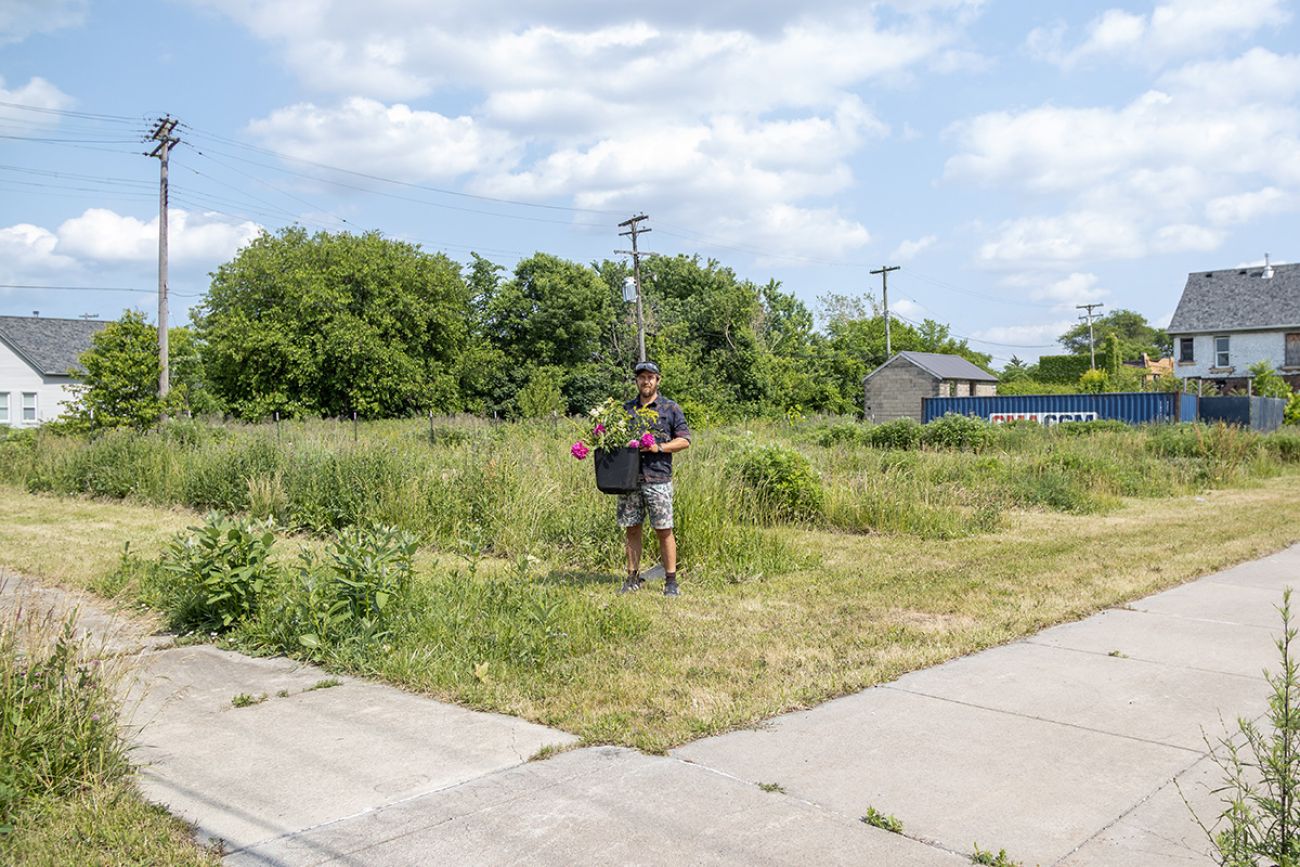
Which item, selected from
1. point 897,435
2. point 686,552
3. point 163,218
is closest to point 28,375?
point 163,218

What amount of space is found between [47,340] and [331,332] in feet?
72.1

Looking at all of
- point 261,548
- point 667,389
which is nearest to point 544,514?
point 261,548

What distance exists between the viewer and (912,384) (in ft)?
169

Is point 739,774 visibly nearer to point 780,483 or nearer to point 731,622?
point 731,622

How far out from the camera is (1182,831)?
3494 mm

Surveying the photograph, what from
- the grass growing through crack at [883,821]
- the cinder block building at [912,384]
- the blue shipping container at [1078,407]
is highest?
the cinder block building at [912,384]

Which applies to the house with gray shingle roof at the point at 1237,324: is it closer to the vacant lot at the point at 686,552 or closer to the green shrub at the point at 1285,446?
the green shrub at the point at 1285,446

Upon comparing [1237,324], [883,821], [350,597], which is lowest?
[883,821]

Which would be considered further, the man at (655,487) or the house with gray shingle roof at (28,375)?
the house with gray shingle roof at (28,375)

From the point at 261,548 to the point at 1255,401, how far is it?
104ft

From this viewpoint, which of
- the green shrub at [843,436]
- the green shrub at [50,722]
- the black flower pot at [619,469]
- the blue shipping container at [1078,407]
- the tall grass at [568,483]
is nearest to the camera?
the green shrub at [50,722]

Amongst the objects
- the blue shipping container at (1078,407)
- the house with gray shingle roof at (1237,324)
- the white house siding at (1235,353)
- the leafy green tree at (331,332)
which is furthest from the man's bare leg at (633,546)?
the house with gray shingle roof at (1237,324)

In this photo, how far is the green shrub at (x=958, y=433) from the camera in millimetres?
21031

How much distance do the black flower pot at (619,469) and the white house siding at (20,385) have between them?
54.6 m
